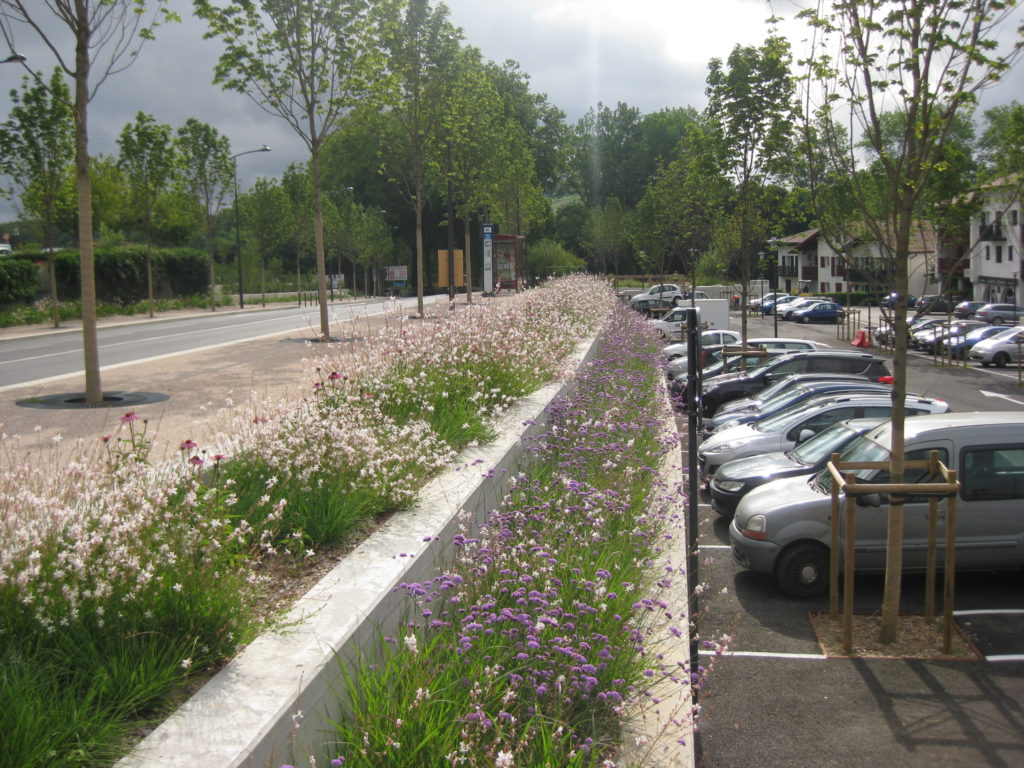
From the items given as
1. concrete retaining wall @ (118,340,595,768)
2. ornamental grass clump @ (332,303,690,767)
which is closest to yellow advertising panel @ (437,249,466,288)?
ornamental grass clump @ (332,303,690,767)

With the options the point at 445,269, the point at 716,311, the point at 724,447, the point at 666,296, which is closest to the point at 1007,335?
the point at 716,311

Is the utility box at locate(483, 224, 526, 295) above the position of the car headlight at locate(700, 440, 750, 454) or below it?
above

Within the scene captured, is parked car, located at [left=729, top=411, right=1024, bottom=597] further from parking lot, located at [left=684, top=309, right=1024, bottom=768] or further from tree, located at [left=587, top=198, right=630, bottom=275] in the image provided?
tree, located at [left=587, top=198, right=630, bottom=275]

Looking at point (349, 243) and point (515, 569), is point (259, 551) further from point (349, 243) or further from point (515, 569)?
point (349, 243)

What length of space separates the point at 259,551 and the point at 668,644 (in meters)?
2.51

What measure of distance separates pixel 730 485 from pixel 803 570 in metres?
2.39

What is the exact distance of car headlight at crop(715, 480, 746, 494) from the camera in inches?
440

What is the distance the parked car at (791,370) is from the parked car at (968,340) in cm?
1826

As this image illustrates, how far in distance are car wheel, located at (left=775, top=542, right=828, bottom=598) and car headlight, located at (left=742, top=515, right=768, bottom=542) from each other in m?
0.26

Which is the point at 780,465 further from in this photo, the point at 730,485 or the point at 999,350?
the point at 999,350

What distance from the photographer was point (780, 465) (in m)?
11.2

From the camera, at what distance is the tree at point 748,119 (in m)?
22.9

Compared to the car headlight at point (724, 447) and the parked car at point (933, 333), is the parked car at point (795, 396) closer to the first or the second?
the car headlight at point (724, 447)

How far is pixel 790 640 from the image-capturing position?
7891 millimetres
